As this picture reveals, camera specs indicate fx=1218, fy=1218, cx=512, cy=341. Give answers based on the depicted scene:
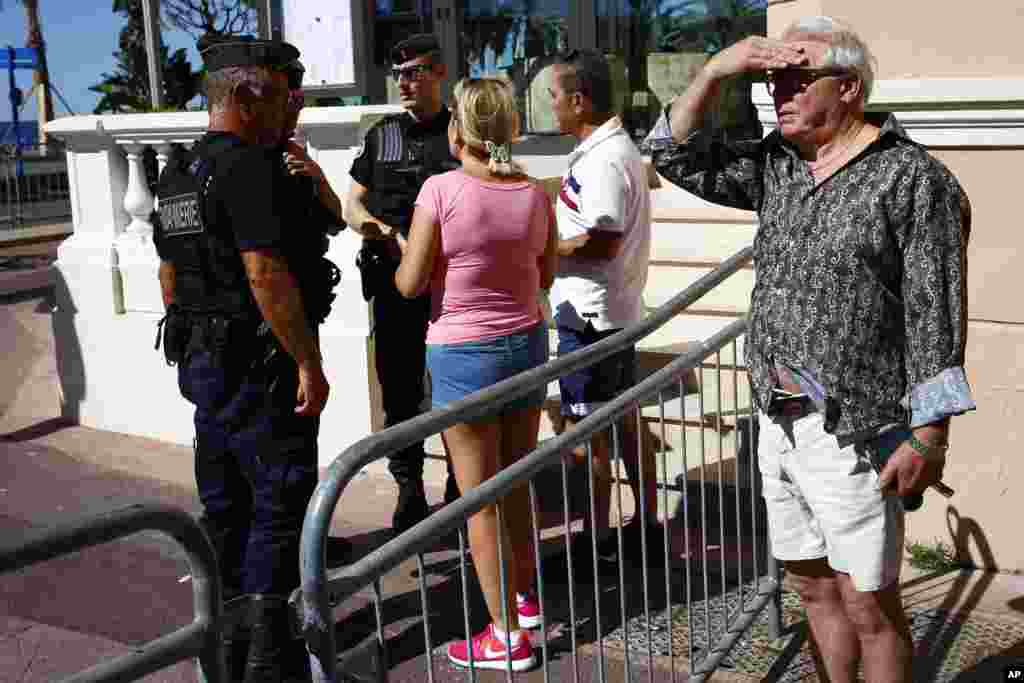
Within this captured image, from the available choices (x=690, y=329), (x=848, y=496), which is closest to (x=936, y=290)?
(x=848, y=496)

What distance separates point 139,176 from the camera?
22.4ft

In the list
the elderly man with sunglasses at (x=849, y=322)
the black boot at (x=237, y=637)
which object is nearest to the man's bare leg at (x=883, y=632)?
the elderly man with sunglasses at (x=849, y=322)

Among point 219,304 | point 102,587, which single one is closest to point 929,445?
point 219,304

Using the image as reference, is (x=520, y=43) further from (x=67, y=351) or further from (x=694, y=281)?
(x=694, y=281)

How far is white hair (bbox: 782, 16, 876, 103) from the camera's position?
267cm

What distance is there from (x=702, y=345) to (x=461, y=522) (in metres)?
1.27

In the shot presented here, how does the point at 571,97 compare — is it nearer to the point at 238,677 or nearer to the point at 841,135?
the point at 841,135

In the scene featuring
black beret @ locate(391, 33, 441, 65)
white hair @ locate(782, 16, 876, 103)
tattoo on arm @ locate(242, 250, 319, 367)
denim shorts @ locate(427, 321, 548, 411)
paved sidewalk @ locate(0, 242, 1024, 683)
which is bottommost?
paved sidewalk @ locate(0, 242, 1024, 683)

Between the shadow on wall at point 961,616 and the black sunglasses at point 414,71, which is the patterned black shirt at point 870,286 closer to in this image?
the shadow on wall at point 961,616

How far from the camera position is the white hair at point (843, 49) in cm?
267

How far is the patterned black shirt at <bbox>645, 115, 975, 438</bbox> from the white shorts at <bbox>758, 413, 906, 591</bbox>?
0.07m

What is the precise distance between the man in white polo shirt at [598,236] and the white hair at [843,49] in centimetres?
154

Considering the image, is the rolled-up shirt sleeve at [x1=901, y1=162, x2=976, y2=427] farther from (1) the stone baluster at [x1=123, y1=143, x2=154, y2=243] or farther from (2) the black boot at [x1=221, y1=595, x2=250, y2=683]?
(1) the stone baluster at [x1=123, y1=143, x2=154, y2=243]

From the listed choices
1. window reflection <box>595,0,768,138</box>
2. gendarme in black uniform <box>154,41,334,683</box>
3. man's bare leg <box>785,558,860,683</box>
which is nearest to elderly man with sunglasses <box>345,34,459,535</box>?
gendarme in black uniform <box>154,41,334,683</box>
